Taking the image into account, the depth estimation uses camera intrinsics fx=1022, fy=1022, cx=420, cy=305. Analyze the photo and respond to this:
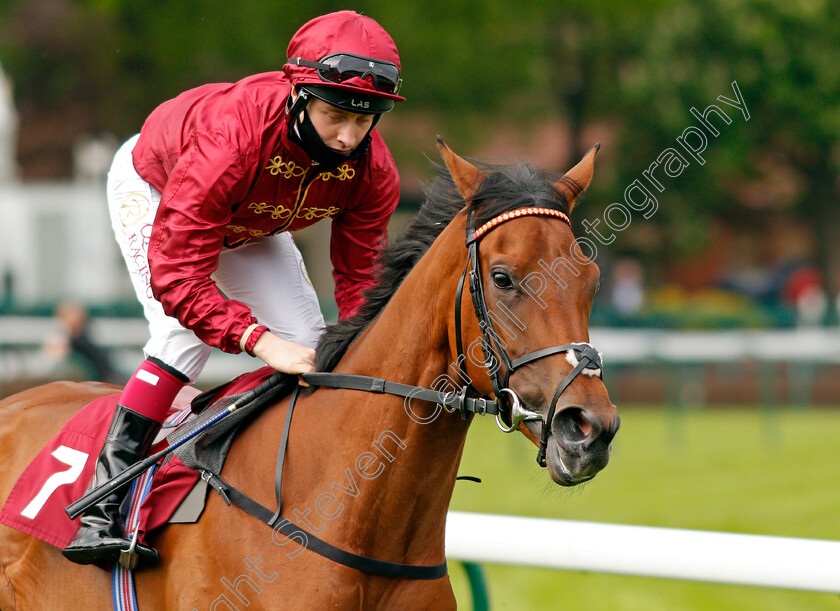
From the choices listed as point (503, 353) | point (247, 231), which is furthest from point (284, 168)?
point (503, 353)

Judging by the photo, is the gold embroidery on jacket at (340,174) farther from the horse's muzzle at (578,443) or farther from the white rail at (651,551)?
the white rail at (651,551)

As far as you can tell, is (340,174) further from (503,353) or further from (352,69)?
(503,353)

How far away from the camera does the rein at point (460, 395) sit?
231 centimetres

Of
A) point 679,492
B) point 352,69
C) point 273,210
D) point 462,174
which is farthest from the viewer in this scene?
point 679,492

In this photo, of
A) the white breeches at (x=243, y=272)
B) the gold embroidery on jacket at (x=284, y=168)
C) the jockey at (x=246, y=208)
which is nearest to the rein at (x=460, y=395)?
the jockey at (x=246, y=208)

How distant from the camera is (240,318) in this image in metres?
2.77

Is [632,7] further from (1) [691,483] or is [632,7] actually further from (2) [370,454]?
(2) [370,454]

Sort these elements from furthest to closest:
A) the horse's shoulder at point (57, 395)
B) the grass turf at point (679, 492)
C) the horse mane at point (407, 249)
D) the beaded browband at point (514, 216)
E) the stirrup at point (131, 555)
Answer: the grass turf at point (679, 492)
the horse's shoulder at point (57, 395)
the stirrup at point (131, 555)
the horse mane at point (407, 249)
the beaded browband at point (514, 216)

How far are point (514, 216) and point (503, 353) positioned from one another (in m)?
0.34

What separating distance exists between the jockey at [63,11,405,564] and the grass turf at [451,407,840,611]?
1.03 metres

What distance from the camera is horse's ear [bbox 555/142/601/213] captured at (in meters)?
2.62

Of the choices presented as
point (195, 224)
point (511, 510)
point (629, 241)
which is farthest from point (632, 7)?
point (195, 224)

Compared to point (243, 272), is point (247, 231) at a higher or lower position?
higher

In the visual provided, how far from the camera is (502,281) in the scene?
7.86ft
